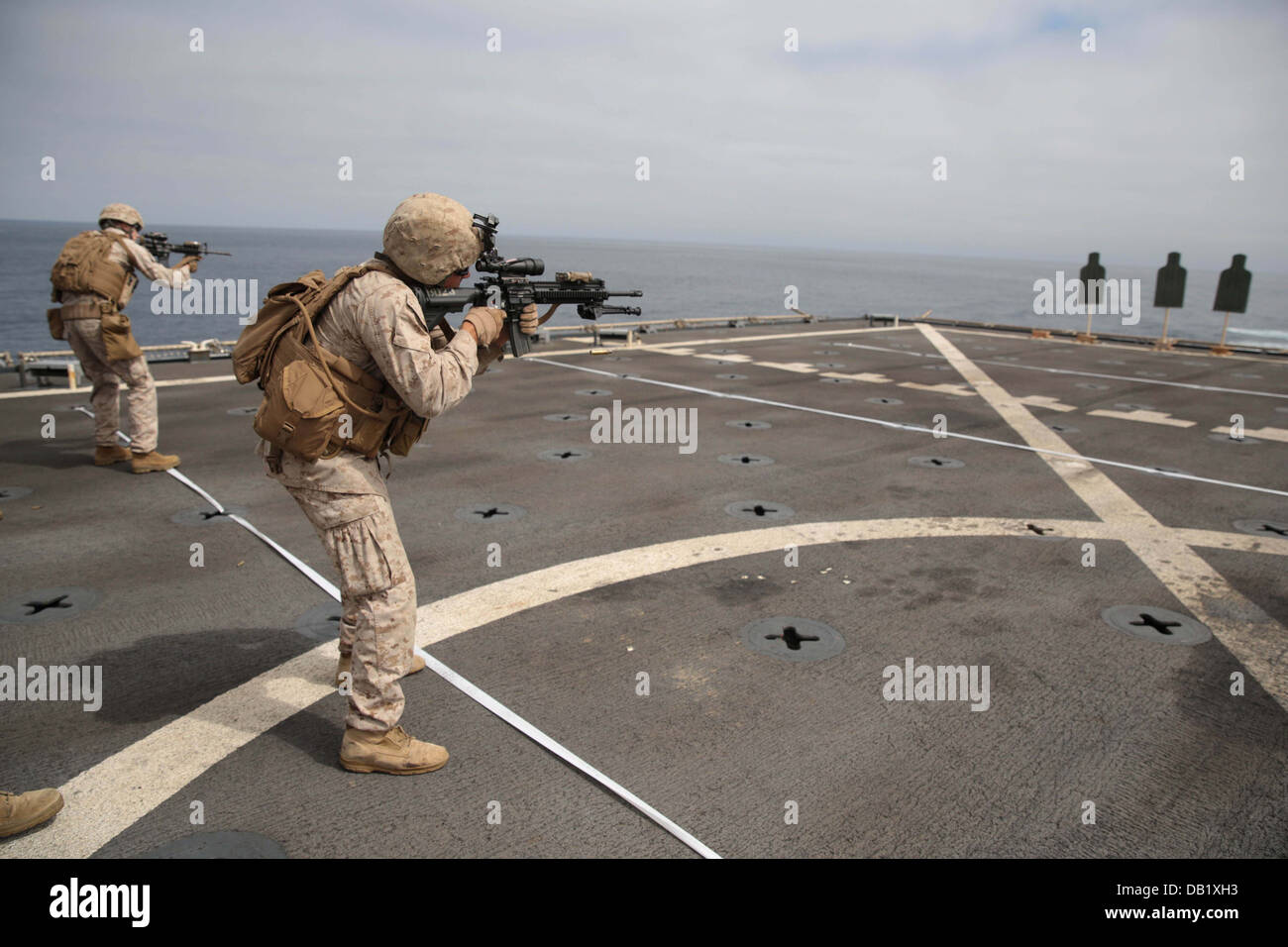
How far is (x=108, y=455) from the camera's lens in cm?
727

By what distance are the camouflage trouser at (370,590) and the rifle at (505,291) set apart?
85 centimetres

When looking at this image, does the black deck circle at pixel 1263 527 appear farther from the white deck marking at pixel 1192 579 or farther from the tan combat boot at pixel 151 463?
the tan combat boot at pixel 151 463

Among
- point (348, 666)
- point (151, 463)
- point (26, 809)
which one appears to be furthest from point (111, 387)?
point (26, 809)

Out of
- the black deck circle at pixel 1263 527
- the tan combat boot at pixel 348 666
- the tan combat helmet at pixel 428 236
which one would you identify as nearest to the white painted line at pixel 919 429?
the black deck circle at pixel 1263 527

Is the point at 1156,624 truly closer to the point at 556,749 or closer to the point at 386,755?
the point at 556,749

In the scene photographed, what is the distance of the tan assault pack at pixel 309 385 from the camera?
2.87m

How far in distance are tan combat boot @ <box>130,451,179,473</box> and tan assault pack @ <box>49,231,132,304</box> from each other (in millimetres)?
1389

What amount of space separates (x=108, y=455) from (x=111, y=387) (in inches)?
24.4
